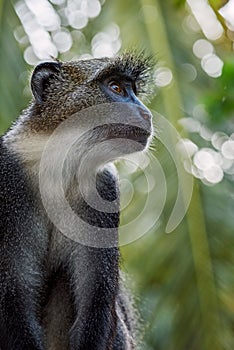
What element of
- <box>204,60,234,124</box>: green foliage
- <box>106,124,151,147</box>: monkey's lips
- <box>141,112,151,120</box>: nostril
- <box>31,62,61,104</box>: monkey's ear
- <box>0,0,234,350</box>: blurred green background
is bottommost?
A: <box>0,0,234,350</box>: blurred green background

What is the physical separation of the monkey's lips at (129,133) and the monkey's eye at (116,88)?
23 centimetres

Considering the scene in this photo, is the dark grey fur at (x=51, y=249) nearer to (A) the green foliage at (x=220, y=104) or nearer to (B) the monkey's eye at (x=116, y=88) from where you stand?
(B) the monkey's eye at (x=116, y=88)

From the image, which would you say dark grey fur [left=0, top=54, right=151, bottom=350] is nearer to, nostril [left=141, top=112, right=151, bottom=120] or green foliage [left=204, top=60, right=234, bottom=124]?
nostril [left=141, top=112, right=151, bottom=120]

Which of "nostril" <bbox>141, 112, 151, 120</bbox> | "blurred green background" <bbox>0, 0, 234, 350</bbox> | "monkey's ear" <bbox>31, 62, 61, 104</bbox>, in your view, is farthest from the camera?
"blurred green background" <bbox>0, 0, 234, 350</bbox>

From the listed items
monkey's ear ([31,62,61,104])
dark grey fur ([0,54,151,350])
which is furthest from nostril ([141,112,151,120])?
monkey's ear ([31,62,61,104])

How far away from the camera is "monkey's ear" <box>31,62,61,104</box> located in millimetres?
5691

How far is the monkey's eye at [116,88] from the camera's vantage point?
5.76 metres

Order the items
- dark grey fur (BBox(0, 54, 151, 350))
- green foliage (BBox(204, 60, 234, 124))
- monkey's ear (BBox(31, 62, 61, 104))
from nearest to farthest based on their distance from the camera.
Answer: green foliage (BBox(204, 60, 234, 124)) → dark grey fur (BBox(0, 54, 151, 350)) → monkey's ear (BBox(31, 62, 61, 104))

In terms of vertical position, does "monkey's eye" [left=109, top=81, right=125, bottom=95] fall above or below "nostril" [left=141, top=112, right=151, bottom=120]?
above

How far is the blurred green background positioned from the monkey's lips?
83cm

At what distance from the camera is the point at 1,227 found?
213 inches

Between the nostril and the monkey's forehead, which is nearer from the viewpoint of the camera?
the nostril

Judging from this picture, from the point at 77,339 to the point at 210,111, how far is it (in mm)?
1512

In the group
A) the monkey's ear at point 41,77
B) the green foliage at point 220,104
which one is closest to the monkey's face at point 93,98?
the monkey's ear at point 41,77
